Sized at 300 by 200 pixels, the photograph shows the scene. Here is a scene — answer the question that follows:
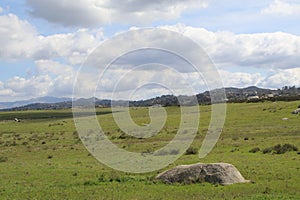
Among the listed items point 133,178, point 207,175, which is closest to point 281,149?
point 207,175

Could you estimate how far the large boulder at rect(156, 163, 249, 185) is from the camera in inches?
890

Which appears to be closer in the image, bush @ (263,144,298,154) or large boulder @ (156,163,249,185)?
large boulder @ (156,163,249,185)

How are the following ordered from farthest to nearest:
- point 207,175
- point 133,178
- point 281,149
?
1. point 281,149
2. point 133,178
3. point 207,175

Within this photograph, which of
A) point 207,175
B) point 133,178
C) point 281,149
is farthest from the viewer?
point 281,149

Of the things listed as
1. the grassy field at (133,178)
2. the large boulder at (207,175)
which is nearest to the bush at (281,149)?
the grassy field at (133,178)

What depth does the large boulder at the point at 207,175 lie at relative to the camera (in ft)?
74.2

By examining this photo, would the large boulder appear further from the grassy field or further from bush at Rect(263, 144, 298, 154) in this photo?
bush at Rect(263, 144, 298, 154)

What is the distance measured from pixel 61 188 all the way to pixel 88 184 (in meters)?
1.78

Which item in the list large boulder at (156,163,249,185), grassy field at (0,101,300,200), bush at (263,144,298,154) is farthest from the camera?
bush at (263,144,298,154)

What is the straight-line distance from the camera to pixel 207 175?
22.8 m

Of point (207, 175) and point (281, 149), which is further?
point (281, 149)

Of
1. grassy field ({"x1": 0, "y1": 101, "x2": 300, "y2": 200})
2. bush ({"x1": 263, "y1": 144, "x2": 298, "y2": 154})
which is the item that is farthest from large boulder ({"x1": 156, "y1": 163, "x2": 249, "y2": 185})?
bush ({"x1": 263, "y1": 144, "x2": 298, "y2": 154})

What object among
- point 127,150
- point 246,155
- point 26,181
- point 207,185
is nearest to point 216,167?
point 207,185

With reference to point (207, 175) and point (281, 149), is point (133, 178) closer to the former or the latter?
point (207, 175)
